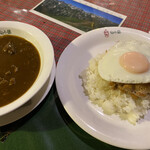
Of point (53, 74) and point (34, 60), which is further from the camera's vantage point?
point (53, 74)

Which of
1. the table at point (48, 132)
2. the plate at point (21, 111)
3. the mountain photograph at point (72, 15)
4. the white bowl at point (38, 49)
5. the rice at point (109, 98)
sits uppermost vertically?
the white bowl at point (38, 49)

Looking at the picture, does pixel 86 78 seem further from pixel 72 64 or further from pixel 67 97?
pixel 67 97

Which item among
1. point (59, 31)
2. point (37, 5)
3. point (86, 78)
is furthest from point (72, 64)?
point (37, 5)

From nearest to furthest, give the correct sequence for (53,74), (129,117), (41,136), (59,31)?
(41,136) → (129,117) → (53,74) → (59,31)

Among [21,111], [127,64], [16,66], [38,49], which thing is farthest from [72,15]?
[21,111]

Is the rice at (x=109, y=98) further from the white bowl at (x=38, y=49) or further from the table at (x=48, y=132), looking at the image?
the white bowl at (x=38, y=49)

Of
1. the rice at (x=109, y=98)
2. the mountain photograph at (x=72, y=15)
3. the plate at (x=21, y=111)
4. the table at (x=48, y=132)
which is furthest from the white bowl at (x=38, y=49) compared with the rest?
the mountain photograph at (x=72, y=15)
